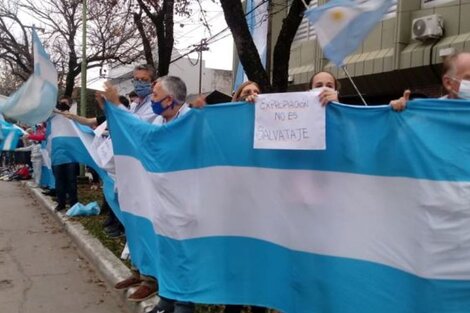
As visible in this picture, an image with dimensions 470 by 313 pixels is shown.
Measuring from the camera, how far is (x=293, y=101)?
3297 mm

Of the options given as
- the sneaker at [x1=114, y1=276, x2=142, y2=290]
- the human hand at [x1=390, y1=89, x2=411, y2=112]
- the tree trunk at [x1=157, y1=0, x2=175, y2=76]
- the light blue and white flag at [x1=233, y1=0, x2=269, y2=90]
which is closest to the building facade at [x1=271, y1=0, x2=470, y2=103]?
the light blue and white flag at [x1=233, y1=0, x2=269, y2=90]

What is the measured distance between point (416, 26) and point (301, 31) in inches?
186

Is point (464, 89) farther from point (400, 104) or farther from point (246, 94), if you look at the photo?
point (246, 94)

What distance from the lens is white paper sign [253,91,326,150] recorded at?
3.18 m

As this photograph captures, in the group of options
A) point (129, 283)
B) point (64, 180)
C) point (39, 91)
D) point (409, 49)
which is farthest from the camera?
point (409, 49)

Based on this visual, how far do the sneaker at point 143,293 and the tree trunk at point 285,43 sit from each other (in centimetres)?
306

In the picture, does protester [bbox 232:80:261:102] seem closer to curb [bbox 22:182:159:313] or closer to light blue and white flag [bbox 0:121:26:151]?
curb [bbox 22:182:159:313]

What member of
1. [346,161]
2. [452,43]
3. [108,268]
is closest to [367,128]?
[346,161]

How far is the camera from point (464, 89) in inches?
113

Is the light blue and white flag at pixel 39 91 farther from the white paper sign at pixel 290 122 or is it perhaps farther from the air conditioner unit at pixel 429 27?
the air conditioner unit at pixel 429 27

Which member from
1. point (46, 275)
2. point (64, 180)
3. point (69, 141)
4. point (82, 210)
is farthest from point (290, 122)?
point (64, 180)

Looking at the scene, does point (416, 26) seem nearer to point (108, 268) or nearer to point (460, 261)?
point (108, 268)

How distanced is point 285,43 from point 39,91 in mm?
2910

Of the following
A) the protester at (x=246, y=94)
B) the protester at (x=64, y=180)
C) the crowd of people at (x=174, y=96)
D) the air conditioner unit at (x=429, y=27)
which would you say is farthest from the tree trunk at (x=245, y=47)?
the air conditioner unit at (x=429, y=27)
